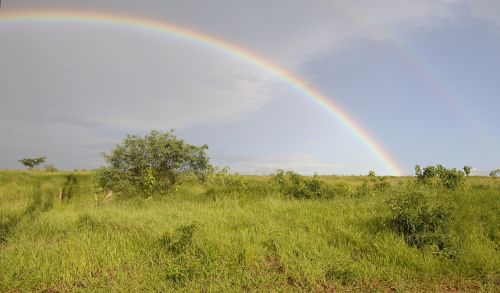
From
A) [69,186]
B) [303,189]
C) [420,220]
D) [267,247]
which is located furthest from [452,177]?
[69,186]

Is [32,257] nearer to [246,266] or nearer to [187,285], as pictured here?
[187,285]

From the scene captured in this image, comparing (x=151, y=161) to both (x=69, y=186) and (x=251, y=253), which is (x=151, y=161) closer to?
(x=69, y=186)

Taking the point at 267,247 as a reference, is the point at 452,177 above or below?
above

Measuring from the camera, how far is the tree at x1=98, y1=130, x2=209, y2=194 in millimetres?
20078

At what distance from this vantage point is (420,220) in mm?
7871

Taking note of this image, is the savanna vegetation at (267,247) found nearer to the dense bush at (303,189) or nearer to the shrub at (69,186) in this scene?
the dense bush at (303,189)

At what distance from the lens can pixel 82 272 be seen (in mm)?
6668

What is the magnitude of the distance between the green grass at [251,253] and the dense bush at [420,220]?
20 centimetres

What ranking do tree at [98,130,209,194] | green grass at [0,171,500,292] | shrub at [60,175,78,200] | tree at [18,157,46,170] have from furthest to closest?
tree at [18,157,46,170]
shrub at [60,175,78,200]
tree at [98,130,209,194]
green grass at [0,171,500,292]

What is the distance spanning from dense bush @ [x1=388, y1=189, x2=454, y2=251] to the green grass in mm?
199

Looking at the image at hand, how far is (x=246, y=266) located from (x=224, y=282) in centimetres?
71

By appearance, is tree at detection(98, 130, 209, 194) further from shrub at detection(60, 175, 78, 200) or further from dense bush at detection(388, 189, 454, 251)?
dense bush at detection(388, 189, 454, 251)

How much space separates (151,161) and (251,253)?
14451mm

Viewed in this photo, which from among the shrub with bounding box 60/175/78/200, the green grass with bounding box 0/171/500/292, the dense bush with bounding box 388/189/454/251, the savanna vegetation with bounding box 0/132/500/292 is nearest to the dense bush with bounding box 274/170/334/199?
the savanna vegetation with bounding box 0/132/500/292
